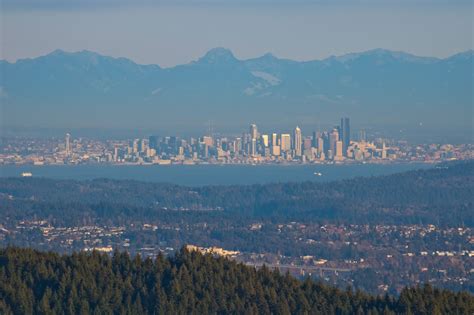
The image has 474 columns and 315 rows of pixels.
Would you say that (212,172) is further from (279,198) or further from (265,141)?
(279,198)

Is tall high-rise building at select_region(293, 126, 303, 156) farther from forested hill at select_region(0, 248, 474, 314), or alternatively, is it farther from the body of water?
forested hill at select_region(0, 248, 474, 314)

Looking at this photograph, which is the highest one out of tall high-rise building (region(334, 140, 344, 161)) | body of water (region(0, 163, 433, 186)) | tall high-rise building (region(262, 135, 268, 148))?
tall high-rise building (region(262, 135, 268, 148))

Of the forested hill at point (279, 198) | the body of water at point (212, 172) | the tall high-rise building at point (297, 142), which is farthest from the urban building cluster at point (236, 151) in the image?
the forested hill at point (279, 198)

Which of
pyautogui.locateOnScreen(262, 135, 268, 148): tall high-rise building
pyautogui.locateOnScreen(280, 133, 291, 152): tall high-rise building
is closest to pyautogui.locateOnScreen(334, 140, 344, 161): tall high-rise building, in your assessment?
pyautogui.locateOnScreen(280, 133, 291, 152): tall high-rise building

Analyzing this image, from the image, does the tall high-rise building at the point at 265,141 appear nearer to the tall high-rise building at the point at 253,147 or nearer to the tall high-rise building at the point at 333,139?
the tall high-rise building at the point at 253,147

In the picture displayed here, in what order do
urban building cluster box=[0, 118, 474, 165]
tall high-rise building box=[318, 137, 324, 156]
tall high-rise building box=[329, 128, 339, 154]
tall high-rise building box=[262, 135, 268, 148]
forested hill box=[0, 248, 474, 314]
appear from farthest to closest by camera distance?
tall high-rise building box=[262, 135, 268, 148] < tall high-rise building box=[329, 128, 339, 154] < tall high-rise building box=[318, 137, 324, 156] < urban building cluster box=[0, 118, 474, 165] < forested hill box=[0, 248, 474, 314]

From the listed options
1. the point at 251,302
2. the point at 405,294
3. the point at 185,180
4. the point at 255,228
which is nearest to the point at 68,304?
the point at 251,302

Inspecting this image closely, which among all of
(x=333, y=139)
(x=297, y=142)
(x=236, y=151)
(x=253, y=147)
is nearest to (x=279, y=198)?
(x=333, y=139)
